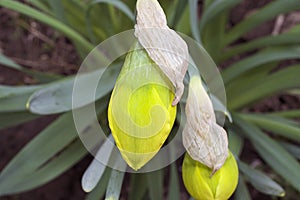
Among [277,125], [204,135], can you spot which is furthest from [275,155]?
[204,135]

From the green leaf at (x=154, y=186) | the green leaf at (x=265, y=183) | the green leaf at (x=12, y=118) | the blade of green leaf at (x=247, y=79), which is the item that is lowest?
the green leaf at (x=154, y=186)

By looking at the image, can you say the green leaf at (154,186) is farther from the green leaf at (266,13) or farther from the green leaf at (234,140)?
the green leaf at (266,13)

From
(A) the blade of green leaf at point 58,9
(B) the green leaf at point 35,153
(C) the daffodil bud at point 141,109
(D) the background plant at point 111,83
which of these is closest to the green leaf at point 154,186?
(D) the background plant at point 111,83

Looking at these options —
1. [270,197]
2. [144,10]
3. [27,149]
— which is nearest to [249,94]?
[270,197]

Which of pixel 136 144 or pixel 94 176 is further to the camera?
pixel 94 176

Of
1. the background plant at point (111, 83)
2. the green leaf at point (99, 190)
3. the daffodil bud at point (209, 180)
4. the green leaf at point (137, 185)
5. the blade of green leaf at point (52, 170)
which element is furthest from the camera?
the green leaf at point (137, 185)

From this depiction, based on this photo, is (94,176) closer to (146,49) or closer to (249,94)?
(146,49)

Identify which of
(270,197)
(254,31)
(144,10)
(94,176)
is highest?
(144,10)
